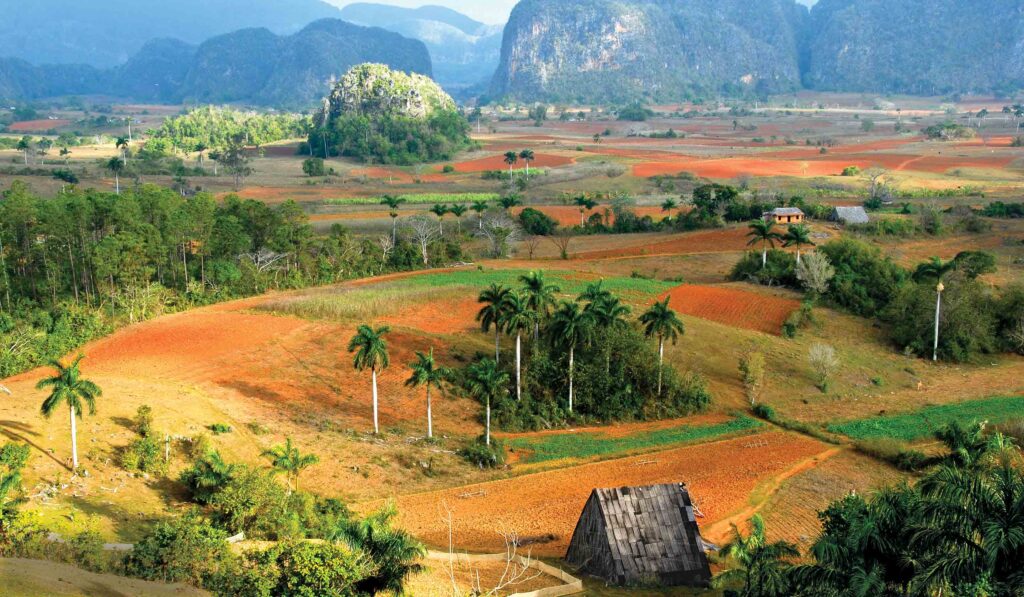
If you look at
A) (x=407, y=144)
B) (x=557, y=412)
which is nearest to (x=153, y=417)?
(x=557, y=412)

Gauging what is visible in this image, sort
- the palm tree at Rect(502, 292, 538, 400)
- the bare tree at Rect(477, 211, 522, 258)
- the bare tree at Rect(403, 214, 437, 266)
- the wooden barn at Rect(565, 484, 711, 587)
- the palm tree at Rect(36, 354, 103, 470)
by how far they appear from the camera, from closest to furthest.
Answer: the wooden barn at Rect(565, 484, 711, 587) → the palm tree at Rect(36, 354, 103, 470) → the palm tree at Rect(502, 292, 538, 400) → the bare tree at Rect(403, 214, 437, 266) → the bare tree at Rect(477, 211, 522, 258)

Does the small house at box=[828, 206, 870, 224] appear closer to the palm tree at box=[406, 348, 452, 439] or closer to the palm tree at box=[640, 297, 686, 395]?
the palm tree at box=[640, 297, 686, 395]

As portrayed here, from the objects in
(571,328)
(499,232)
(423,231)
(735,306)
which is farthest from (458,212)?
(571,328)

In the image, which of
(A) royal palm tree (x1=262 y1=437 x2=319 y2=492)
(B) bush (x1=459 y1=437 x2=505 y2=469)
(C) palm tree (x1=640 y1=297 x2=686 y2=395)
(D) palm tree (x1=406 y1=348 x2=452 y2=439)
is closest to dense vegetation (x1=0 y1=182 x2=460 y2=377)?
(A) royal palm tree (x1=262 y1=437 x2=319 y2=492)

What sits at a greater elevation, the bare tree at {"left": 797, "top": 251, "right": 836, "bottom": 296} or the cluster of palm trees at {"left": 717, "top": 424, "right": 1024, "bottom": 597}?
the cluster of palm trees at {"left": 717, "top": 424, "right": 1024, "bottom": 597}

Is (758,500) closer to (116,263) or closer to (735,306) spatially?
(735,306)

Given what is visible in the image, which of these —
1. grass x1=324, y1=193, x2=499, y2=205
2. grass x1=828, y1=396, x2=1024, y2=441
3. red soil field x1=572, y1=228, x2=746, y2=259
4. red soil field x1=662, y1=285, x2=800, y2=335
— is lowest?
grass x1=828, y1=396, x2=1024, y2=441
